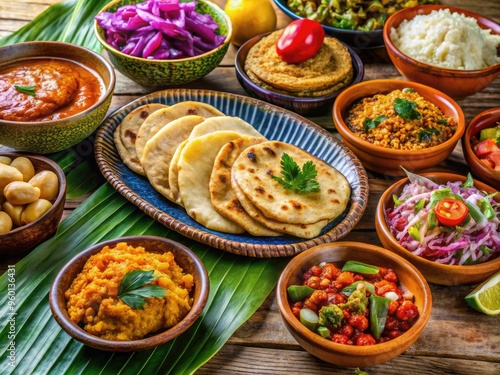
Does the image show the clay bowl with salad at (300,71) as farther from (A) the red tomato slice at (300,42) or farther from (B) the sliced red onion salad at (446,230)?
(B) the sliced red onion salad at (446,230)

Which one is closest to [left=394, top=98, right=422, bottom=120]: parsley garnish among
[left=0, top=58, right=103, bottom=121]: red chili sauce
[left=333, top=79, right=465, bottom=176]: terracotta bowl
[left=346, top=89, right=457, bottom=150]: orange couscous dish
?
[left=346, top=89, right=457, bottom=150]: orange couscous dish

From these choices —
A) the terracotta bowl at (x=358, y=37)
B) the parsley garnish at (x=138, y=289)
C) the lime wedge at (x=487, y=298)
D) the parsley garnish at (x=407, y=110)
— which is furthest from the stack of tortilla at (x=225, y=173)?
the terracotta bowl at (x=358, y=37)

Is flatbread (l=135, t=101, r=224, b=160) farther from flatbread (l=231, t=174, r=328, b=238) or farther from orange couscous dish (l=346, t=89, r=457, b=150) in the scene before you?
orange couscous dish (l=346, t=89, r=457, b=150)

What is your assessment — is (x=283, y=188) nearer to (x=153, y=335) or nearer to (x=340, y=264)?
(x=340, y=264)

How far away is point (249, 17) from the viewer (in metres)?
5.23

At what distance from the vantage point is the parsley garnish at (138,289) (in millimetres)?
2719

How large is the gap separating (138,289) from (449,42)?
327cm

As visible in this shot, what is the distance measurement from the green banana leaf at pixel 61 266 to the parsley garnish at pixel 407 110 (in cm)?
139

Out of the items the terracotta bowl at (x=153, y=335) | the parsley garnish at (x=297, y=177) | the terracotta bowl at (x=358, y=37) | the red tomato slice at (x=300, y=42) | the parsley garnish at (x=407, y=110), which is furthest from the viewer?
Answer: the terracotta bowl at (x=358, y=37)

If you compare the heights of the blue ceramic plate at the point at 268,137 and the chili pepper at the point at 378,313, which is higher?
the chili pepper at the point at 378,313

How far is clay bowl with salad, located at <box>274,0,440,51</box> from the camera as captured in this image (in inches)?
205

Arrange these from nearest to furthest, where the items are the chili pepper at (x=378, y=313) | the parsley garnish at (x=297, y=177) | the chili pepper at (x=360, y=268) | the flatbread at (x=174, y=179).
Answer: the chili pepper at (x=378, y=313) → the chili pepper at (x=360, y=268) → the parsley garnish at (x=297, y=177) → the flatbread at (x=174, y=179)

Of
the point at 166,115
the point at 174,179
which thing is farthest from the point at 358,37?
the point at 174,179

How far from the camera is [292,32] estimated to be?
4609mm
